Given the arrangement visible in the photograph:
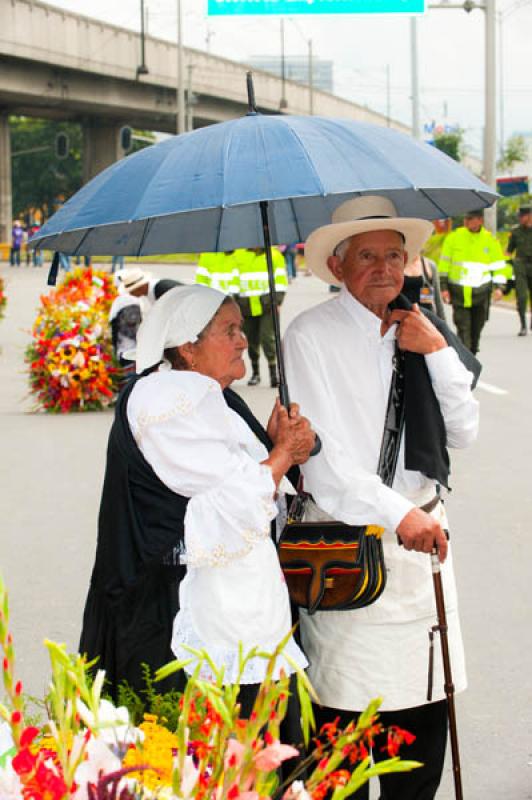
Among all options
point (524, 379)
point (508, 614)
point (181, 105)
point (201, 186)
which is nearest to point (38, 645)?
point (508, 614)

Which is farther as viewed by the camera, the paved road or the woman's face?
the paved road

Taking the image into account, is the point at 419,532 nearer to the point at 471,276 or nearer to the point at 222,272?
the point at 222,272

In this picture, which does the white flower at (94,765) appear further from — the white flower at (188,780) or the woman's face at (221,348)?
the woman's face at (221,348)

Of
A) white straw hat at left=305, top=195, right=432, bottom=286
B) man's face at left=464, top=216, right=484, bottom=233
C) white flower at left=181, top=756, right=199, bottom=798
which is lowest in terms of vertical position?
white flower at left=181, top=756, right=199, bottom=798

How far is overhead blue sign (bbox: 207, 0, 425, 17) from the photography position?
20953 millimetres

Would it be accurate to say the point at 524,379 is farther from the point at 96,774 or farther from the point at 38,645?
the point at 96,774

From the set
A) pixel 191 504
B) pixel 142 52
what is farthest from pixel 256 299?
pixel 142 52

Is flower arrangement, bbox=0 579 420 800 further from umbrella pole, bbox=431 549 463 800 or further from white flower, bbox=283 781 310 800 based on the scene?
umbrella pole, bbox=431 549 463 800

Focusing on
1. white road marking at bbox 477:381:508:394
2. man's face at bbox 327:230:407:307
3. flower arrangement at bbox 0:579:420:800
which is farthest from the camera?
white road marking at bbox 477:381:508:394

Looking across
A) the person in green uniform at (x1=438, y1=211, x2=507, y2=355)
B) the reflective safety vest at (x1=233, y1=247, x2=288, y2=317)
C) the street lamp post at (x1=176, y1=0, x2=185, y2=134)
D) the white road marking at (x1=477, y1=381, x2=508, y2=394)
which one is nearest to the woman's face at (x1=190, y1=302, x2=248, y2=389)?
the reflective safety vest at (x1=233, y1=247, x2=288, y2=317)

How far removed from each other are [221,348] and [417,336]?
1.75ft

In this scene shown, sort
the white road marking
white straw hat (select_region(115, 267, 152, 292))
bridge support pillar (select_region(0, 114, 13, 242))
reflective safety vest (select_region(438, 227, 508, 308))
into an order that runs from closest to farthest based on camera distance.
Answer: white straw hat (select_region(115, 267, 152, 292)) < the white road marking < reflective safety vest (select_region(438, 227, 508, 308)) < bridge support pillar (select_region(0, 114, 13, 242))

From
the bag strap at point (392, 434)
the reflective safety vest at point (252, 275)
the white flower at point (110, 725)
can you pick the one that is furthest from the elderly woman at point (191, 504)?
the reflective safety vest at point (252, 275)

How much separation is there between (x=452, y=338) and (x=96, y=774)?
7.52 feet
